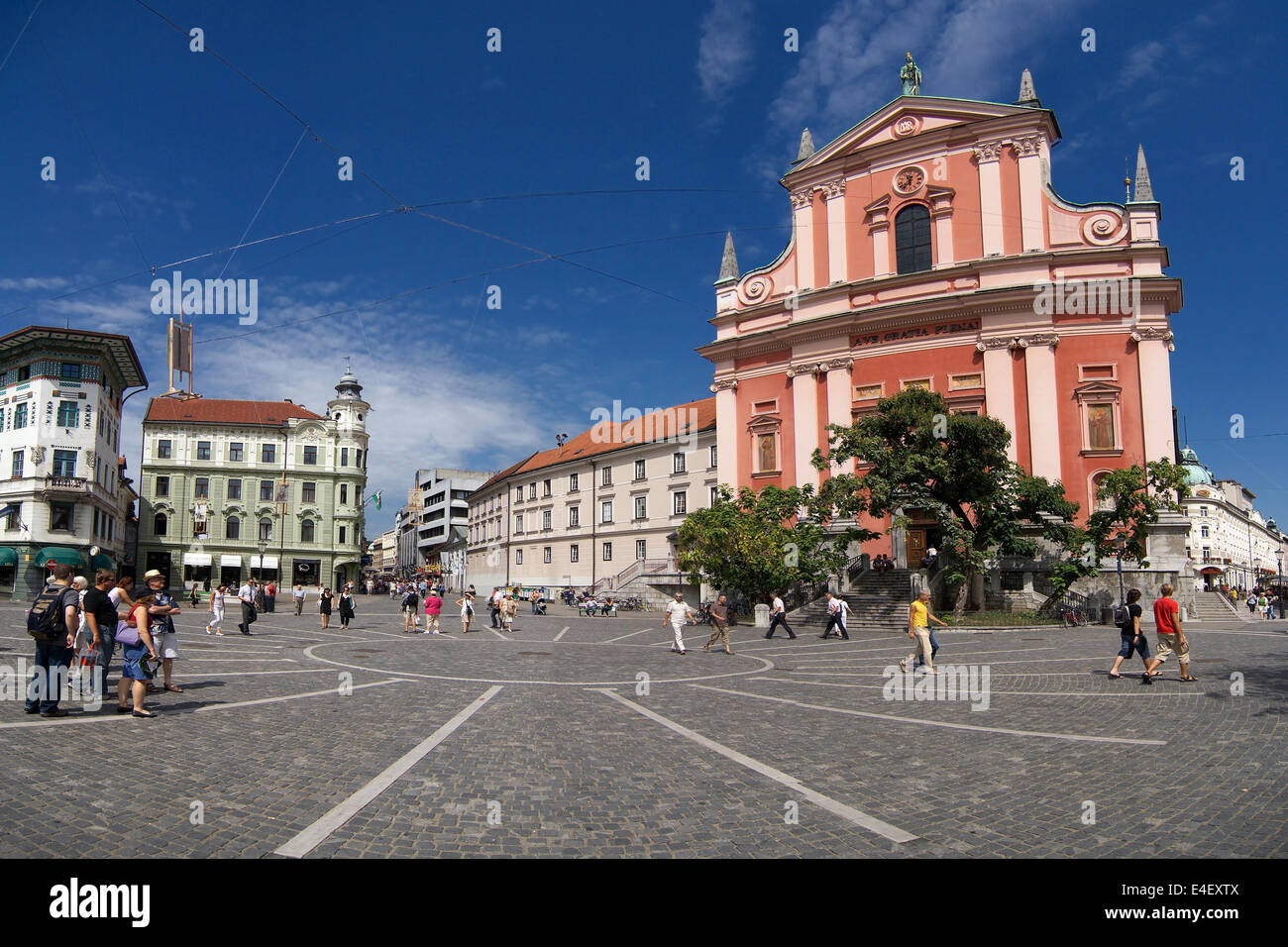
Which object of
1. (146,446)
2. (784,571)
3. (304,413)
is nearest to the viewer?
(784,571)

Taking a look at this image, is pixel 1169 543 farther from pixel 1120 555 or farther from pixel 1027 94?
pixel 1027 94

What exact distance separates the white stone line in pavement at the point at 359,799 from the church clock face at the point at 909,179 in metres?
35.8

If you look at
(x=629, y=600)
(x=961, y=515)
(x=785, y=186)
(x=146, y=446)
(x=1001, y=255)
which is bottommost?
(x=629, y=600)

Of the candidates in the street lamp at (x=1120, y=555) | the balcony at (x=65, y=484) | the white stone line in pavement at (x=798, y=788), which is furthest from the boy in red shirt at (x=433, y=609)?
the balcony at (x=65, y=484)

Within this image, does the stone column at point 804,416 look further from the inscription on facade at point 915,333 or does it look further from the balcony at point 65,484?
the balcony at point 65,484

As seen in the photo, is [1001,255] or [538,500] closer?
[1001,255]

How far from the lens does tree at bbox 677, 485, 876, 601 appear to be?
31312mm

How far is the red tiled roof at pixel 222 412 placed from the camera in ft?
206

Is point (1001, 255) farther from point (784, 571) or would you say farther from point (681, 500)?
point (681, 500)

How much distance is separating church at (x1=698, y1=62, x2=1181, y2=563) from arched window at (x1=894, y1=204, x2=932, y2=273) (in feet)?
0.25

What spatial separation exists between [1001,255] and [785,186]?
12153 mm
